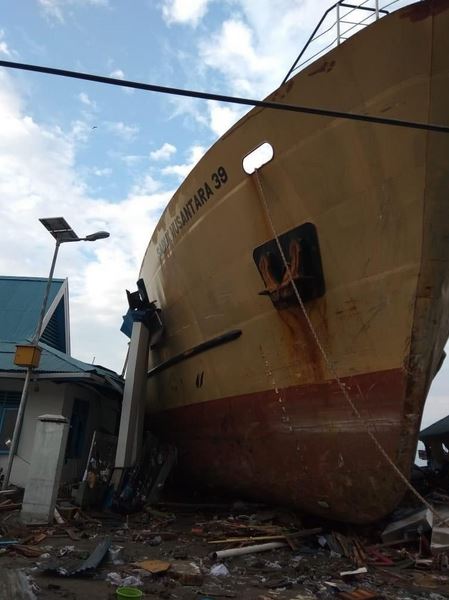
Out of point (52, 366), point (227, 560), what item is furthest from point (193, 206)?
point (227, 560)

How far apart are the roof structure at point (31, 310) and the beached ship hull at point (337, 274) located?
20.6 ft

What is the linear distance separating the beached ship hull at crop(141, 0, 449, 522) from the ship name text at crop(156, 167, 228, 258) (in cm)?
3

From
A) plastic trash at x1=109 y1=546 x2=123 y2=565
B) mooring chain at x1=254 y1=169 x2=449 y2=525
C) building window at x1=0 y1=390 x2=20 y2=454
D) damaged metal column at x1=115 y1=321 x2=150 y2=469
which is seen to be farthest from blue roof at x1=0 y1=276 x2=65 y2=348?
mooring chain at x1=254 y1=169 x2=449 y2=525

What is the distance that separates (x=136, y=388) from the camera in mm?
7812

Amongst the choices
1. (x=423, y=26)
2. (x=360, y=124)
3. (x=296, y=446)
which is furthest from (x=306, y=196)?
(x=296, y=446)

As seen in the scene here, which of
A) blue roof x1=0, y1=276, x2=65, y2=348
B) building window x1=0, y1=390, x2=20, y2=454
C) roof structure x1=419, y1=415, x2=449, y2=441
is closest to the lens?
building window x1=0, y1=390, x2=20, y2=454

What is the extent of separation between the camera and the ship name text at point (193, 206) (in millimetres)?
6000

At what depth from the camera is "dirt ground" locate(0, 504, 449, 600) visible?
3605 mm

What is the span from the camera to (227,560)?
14.5 ft

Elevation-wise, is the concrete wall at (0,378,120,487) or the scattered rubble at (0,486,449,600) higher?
the concrete wall at (0,378,120,487)

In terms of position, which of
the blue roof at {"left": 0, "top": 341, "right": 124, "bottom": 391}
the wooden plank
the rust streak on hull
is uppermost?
the blue roof at {"left": 0, "top": 341, "right": 124, "bottom": 391}

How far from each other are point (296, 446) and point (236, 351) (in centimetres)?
145

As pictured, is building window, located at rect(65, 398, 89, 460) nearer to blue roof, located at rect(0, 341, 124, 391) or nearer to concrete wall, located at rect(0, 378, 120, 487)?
concrete wall, located at rect(0, 378, 120, 487)

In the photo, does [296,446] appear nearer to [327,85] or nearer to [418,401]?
[418,401]
